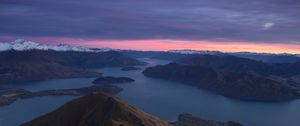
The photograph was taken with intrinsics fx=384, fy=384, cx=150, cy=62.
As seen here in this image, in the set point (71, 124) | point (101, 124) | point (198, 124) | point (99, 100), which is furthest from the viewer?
point (198, 124)

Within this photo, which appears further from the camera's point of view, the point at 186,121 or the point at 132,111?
the point at 186,121

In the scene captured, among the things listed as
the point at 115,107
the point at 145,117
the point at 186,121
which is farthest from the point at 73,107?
the point at 186,121

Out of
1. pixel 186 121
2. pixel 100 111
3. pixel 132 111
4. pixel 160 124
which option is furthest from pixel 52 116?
pixel 186 121

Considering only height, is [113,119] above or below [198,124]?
above

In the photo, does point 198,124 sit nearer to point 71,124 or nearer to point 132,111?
point 132,111

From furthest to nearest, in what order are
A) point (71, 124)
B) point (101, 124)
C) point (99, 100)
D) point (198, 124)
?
point (198, 124) < point (99, 100) < point (71, 124) < point (101, 124)

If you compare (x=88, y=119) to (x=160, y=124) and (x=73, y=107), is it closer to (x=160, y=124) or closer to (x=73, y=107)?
(x=73, y=107)
